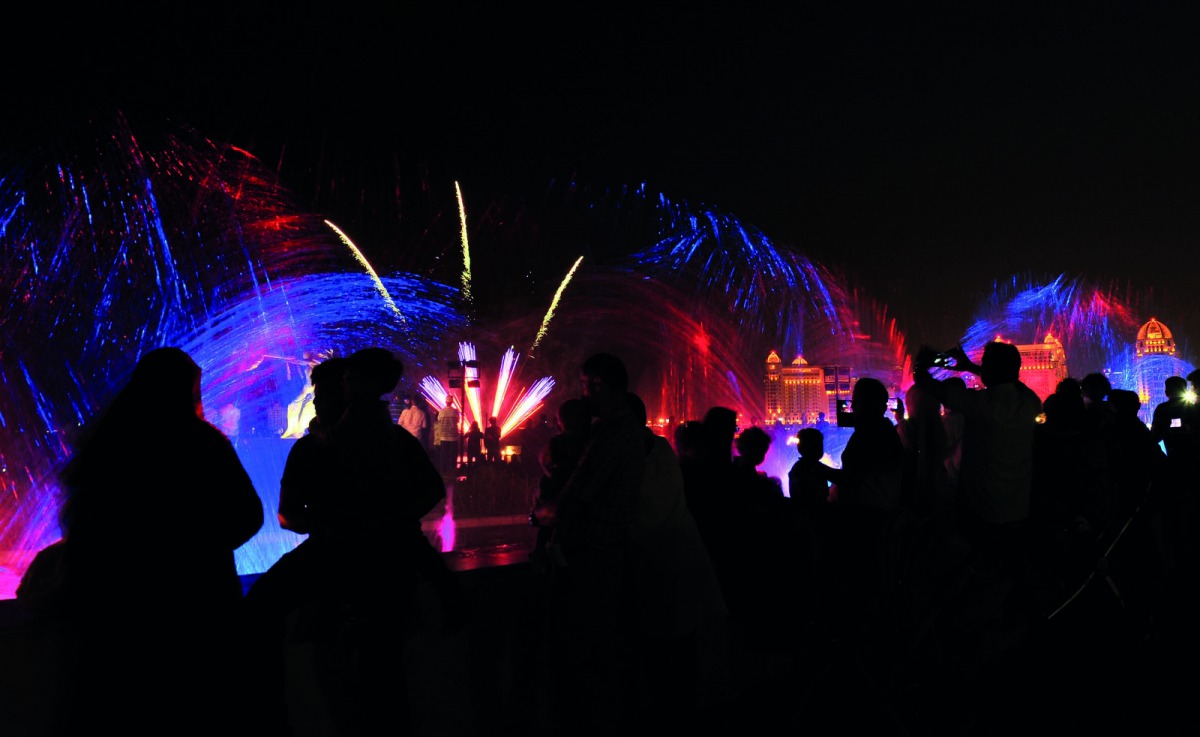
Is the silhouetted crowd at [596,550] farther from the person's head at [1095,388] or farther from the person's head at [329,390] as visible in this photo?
the person's head at [1095,388]

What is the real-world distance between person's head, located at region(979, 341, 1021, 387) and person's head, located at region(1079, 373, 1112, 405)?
2.75m

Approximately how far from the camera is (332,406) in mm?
3682

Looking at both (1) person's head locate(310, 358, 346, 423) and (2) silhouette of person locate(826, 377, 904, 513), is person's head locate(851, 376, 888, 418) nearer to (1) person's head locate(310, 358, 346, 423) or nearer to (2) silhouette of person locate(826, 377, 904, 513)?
(2) silhouette of person locate(826, 377, 904, 513)

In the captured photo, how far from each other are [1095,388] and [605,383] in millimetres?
5597

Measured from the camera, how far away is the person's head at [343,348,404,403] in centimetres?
339

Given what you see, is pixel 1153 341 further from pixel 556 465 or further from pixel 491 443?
pixel 556 465

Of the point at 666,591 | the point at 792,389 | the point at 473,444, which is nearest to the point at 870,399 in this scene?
the point at 666,591

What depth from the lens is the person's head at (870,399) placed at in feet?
16.1

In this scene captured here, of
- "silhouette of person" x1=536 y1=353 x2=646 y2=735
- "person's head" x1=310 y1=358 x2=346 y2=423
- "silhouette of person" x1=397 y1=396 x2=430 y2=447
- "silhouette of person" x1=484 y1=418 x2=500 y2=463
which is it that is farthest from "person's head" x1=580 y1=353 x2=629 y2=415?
"silhouette of person" x1=484 y1=418 x2=500 y2=463

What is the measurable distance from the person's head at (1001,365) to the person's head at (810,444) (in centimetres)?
107

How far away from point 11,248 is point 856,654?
14.3m

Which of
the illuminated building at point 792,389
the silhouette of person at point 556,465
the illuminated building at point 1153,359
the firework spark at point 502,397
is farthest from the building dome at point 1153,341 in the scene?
the illuminated building at point 792,389

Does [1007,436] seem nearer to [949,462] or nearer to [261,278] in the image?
[949,462]

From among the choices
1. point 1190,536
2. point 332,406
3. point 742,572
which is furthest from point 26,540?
point 1190,536
